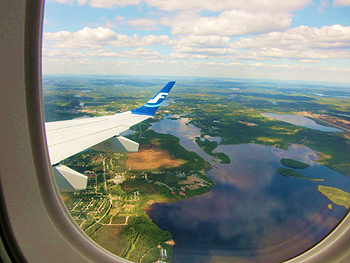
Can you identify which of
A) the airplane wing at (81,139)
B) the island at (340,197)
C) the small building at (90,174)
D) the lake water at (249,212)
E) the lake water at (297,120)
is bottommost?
the lake water at (249,212)

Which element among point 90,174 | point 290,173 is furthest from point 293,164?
point 90,174

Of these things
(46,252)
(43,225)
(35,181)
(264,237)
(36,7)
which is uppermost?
(36,7)

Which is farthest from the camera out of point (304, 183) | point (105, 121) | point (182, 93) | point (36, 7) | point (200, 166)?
point (182, 93)

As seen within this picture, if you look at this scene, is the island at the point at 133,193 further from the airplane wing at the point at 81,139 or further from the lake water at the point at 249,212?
the lake water at the point at 249,212

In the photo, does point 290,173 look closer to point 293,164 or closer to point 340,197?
point 293,164

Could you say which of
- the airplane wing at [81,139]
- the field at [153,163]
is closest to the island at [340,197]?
the field at [153,163]

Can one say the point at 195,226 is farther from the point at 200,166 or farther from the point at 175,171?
the point at 200,166

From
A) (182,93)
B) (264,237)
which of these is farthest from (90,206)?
(182,93)
